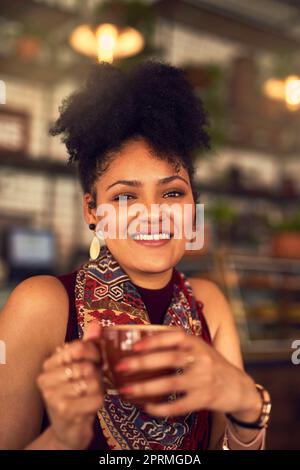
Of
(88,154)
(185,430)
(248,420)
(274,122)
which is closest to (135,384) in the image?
(248,420)

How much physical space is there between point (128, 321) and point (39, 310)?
0.49ft

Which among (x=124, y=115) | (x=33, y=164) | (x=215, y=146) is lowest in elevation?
(x=124, y=115)

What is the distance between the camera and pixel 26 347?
918 millimetres

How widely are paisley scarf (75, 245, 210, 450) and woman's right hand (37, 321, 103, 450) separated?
12 cm

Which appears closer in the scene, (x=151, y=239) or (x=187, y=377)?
(x=187, y=377)

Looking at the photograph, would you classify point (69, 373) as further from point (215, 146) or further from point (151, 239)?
point (215, 146)

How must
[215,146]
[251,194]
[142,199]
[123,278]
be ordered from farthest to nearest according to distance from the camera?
[251,194], [215,146], [123,278], [142,199]

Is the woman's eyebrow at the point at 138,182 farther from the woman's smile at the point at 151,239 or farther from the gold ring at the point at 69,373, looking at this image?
the gold ring at the point at 69,373

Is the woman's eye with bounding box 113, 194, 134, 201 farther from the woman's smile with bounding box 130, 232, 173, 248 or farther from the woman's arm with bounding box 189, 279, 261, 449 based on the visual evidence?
the woman's arm with bounding box 189, 279, 261, 449

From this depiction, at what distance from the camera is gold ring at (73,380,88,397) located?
663mm

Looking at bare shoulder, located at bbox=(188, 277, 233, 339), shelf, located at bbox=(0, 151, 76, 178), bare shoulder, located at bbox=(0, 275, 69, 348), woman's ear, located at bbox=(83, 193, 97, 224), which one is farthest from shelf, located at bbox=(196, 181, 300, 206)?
bare shoulder, located at bbox=(0, 275, 69, 348)

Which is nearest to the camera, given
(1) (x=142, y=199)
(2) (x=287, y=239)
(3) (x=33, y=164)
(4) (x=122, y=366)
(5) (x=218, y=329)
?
(4) (x=122, y=366)

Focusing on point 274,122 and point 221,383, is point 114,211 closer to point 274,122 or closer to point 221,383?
point 221,383

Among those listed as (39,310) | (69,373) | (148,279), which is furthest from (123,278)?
(69,373)
